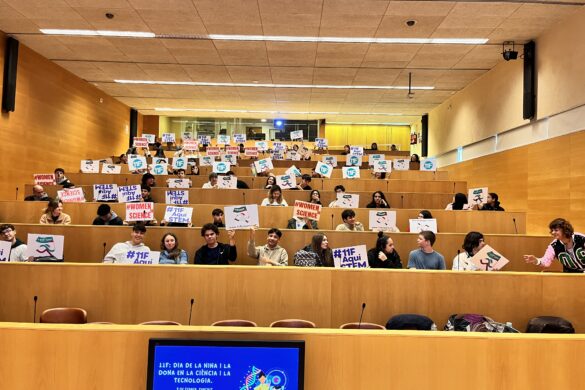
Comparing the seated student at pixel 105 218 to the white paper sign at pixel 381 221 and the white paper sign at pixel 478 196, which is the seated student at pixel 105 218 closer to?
the white paper sign at pixel 381 221

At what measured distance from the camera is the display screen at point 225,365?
1.72 metres

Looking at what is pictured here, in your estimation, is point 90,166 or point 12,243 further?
point 90,166

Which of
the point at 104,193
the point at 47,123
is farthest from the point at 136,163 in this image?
the point at 47,123

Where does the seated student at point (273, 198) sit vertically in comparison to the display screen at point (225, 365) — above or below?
above

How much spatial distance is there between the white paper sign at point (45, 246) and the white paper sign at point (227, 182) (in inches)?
165

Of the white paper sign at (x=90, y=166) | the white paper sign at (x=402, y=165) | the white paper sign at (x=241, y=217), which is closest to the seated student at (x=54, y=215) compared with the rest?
the white paper sign at (x=241, y=217)

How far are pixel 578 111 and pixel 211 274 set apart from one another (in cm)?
690

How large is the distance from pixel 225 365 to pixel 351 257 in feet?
9.88

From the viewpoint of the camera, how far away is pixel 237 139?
15.5 m

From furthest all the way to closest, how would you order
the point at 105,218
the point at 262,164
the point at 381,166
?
1. the point at 381,166
2. the point at 262,164
3. the point at 105,218

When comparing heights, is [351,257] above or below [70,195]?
below

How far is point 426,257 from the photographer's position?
17.0ft

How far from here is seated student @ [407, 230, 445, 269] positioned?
16.9ft

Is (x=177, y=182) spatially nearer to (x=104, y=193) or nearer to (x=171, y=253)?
(x=104, y=193)
